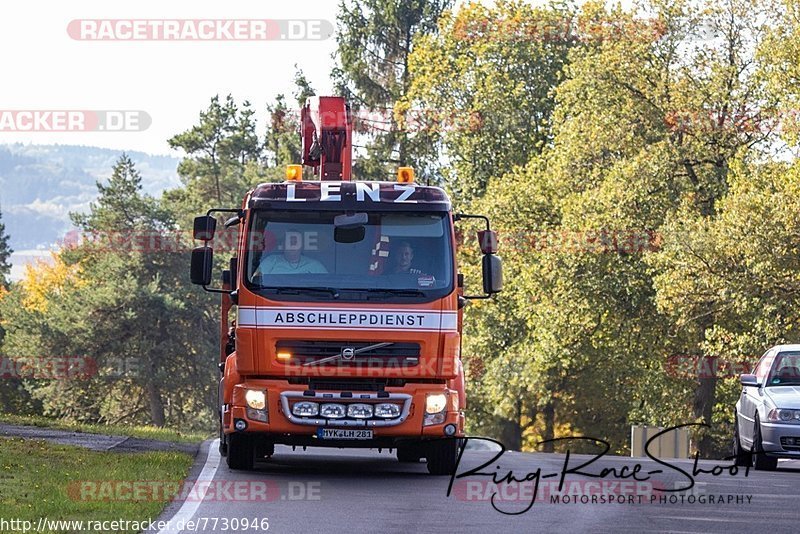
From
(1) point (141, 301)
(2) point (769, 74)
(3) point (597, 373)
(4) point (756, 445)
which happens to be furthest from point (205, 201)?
(4) point (756, 445)

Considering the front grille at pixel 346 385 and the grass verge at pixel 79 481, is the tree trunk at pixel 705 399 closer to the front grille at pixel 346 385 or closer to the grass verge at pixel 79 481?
the grass verge at pixel 79 481

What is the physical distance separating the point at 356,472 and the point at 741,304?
64.1 feet

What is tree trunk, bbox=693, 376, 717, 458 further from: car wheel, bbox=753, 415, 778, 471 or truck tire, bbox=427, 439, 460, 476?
truck tire, bbox=427, 439, 460, 476

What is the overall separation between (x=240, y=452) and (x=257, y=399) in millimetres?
1255

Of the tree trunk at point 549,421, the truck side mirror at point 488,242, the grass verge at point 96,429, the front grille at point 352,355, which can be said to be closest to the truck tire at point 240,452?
the front grille at point 352,355

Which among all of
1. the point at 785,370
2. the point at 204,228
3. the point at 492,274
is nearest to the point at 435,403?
the point at 492,274

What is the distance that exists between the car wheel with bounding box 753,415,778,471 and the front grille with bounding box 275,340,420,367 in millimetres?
5936

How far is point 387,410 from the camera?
52.0 feet

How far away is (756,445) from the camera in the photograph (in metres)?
19.9

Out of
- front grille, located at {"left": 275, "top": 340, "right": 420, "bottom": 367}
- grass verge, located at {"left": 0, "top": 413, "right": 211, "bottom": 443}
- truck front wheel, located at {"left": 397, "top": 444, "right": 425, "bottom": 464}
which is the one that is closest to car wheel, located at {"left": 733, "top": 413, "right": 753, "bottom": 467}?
truck front wheel, located at {"left": 397, "top": 444, "right": 425, "bottom": 464}

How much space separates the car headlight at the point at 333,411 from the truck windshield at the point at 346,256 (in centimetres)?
110

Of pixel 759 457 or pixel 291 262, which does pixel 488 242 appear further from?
pixel 759 457

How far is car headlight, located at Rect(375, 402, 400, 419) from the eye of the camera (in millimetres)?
15844

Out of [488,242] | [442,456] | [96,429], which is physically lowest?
[96,429]
